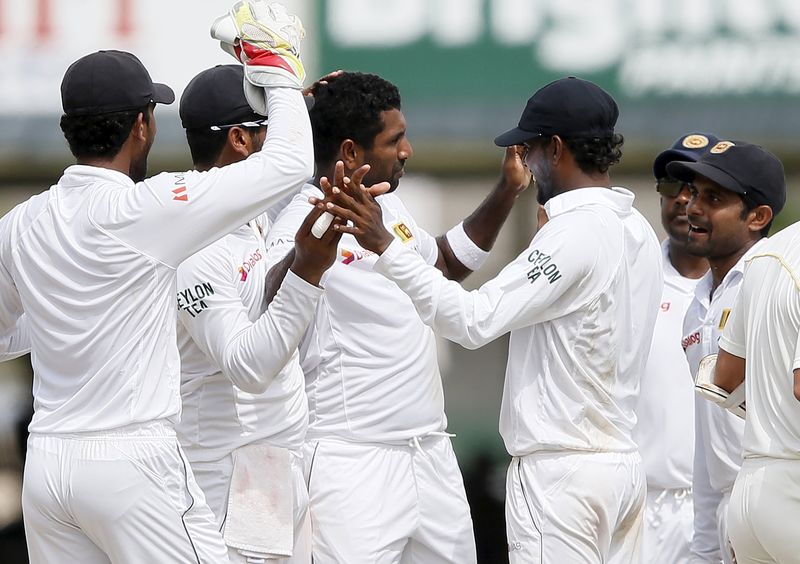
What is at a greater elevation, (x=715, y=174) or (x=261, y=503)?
(x=715, y=174)

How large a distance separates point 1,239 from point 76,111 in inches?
16.1

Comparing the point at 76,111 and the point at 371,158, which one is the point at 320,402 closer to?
the point at 371,158

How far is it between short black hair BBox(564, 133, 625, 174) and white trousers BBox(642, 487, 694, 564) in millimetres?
1667

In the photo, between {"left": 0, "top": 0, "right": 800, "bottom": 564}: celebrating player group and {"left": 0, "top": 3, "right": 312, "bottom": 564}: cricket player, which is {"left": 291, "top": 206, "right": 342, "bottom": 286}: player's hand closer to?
{"left": 0, "top": 0, "right": 800, "bottom": 564}: celebrating player group

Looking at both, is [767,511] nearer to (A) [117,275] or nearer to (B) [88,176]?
(A) [117,275]

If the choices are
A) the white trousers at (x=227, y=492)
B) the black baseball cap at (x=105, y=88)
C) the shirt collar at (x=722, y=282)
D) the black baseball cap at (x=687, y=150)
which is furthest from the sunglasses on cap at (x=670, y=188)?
the black baseball cap at (x=105, y=88)

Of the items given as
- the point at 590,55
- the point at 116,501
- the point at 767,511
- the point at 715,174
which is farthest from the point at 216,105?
the point at 590,55

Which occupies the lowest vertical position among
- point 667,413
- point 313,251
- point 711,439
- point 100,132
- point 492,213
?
point 667,413

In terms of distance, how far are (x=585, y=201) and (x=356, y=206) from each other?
76 cm

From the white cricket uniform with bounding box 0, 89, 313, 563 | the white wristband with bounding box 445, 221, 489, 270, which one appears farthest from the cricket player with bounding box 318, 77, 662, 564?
the white wristband with bounding box 445, 221, 489, 270

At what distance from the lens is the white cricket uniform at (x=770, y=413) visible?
12.1 feet

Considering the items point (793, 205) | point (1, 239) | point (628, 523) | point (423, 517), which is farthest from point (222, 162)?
point (793, 205)

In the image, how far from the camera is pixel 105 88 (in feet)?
12.4

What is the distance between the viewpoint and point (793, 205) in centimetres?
874
